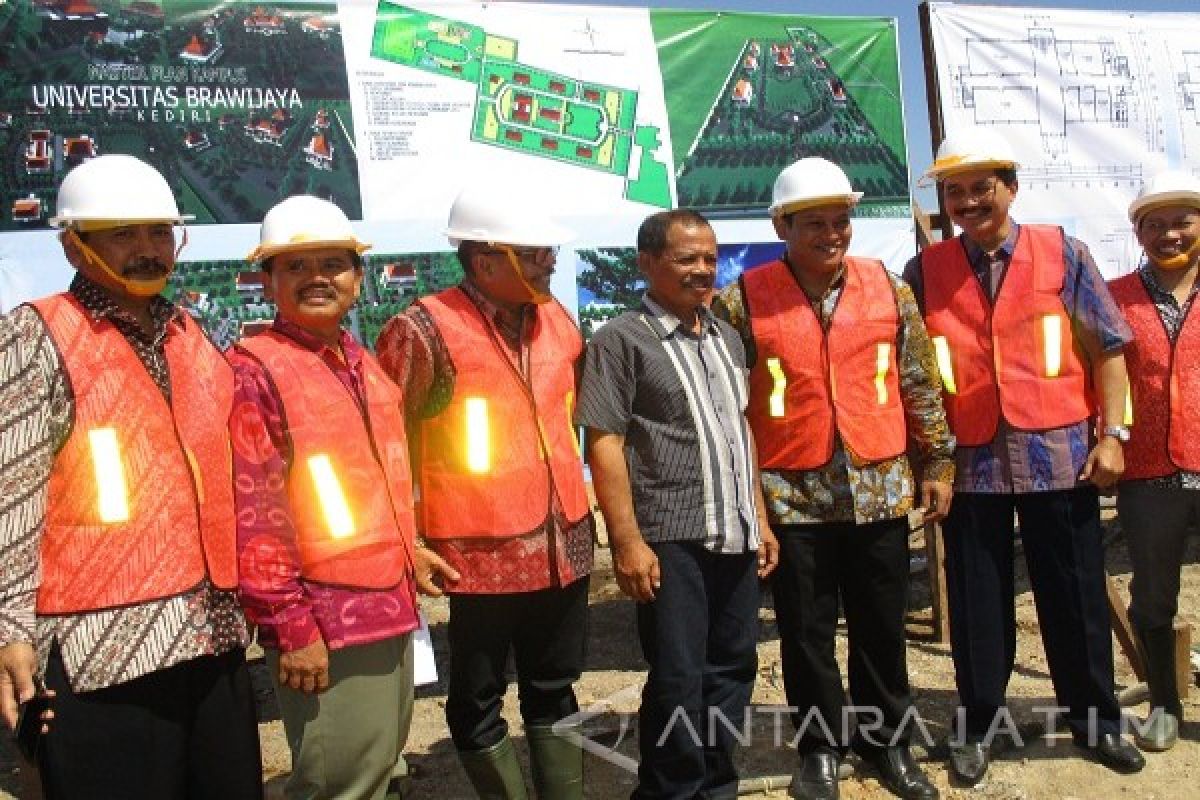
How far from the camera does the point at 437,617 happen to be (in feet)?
19.2

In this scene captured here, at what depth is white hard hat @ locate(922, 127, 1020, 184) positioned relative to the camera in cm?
350

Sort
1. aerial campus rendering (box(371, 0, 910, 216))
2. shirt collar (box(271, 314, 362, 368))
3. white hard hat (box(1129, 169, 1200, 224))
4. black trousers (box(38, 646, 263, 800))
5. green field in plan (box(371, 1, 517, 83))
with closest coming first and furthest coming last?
black trousers (box(38, 646, 263, 800))
shirt collar (box(271, 314, 362, 368))
white hard hat (box(1129, 169, 1200, 224))
green field in plan (box(371, 1, 517, 83))
aerial campus rendering (box(371, 0, 910, 216))

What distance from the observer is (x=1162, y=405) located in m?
3.68

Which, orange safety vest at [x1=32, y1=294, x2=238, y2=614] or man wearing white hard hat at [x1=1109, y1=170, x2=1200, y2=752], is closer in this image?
orange safety vest at [x1=32, y1=294, x2=238, y2=614]

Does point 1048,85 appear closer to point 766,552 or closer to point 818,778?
point 766,552

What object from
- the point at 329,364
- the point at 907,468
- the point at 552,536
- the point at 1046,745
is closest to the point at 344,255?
the point at 329,364

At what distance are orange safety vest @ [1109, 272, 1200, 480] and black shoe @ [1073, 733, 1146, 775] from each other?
91 centimetres

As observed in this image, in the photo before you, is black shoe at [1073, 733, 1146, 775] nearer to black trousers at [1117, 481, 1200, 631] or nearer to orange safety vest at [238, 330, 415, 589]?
black trousers at [1117, 481, 1200, 631]

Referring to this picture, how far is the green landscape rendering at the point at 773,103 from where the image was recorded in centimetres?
490

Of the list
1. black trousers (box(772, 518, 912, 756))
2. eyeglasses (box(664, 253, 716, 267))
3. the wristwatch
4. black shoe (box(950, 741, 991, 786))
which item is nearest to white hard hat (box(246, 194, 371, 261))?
eyeglasses (box(664, 253, 716, 267))

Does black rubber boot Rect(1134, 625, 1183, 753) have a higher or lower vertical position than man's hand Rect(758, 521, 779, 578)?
lower

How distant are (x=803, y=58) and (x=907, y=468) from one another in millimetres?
2536

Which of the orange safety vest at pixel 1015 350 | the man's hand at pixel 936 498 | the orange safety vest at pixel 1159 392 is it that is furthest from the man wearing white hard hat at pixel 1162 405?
the man's hand at pixel 936 498

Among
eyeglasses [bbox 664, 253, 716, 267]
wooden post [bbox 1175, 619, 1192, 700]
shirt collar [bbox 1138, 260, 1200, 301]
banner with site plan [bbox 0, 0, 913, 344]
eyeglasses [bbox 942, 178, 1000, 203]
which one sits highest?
banner with site plan [bbox 0, 0, 913, 344]
